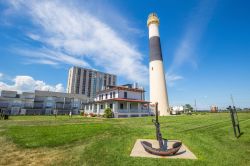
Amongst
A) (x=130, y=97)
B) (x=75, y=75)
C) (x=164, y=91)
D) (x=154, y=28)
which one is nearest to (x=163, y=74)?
(x=164, y=91)

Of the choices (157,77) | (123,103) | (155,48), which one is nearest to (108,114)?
(123,103)

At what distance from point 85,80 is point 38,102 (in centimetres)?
4870

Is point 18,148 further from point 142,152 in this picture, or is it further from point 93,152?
point 142,152

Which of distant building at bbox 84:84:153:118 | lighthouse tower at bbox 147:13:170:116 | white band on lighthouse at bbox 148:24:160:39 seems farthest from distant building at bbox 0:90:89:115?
white band on lighthouse at bbox 148:24:160:39

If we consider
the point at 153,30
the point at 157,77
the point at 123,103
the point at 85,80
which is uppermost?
the point at 85,80

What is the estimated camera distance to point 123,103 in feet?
121

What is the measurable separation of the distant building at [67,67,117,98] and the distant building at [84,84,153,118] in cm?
6995

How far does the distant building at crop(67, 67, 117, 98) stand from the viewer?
10938 cm

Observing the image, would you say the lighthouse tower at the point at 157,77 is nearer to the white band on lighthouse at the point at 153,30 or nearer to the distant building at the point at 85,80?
the white band on lighthouse at the point at 153,30

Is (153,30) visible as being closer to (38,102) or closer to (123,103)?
(123,103)

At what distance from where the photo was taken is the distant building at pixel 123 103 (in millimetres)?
33844

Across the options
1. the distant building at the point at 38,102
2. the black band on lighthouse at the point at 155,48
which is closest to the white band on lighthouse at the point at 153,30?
the black band on lighthouse at the point at 155,48

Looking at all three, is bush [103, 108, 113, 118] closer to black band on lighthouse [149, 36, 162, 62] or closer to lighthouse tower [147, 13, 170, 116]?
lighthouse tower [147, 13, 170, 116]

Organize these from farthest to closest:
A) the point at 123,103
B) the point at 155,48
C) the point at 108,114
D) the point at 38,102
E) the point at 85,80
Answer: the point at 85,80 < the point at 38,102 < the point at 155,48 < the point at 123,103 < the point at 108,114
